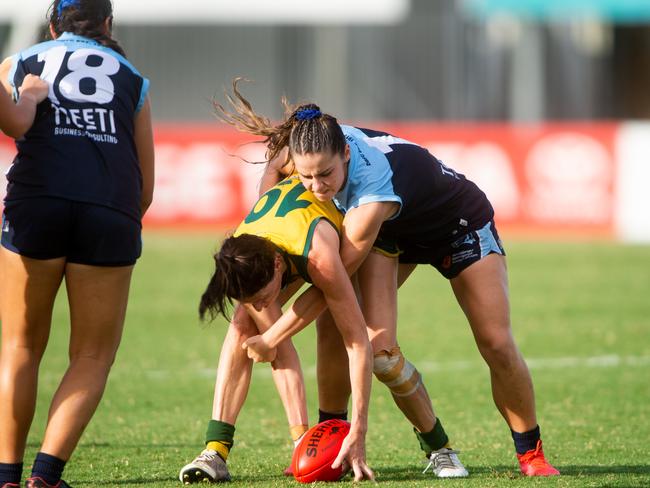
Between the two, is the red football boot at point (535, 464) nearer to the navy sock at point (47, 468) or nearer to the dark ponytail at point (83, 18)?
the navy sock at point (47, 468)

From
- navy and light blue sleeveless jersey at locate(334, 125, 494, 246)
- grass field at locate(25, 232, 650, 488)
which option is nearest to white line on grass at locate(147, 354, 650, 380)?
grass field at locate(25, 232, 650, 488)

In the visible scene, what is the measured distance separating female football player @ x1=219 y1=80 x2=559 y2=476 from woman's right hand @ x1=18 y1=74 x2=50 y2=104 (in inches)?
43.8

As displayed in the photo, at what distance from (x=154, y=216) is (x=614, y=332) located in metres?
11.0

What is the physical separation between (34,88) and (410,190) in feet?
5.85

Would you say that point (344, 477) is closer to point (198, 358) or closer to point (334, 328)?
point (334, 328)

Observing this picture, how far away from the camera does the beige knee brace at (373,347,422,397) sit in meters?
5.44

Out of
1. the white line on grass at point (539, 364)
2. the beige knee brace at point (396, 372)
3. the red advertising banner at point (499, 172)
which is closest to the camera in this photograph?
the beige knee brace at point (396, 372)

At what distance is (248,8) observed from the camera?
27.5 meters

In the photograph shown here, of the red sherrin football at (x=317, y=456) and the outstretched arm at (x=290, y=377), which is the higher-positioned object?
the outstretched arm at (x=290, y=377)

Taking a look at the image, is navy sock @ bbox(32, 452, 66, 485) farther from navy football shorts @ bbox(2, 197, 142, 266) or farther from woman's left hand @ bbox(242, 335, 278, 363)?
woman's left hand @ bbox(242, 335, 278, 363)

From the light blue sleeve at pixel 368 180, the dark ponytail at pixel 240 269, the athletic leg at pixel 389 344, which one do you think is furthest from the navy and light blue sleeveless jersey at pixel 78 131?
the athletic leg at pixel 389 344

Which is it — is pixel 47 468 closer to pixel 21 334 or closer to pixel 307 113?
pixel 21 334

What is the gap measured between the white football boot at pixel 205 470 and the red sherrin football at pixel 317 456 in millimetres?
348

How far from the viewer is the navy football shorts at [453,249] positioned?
18.2ft
